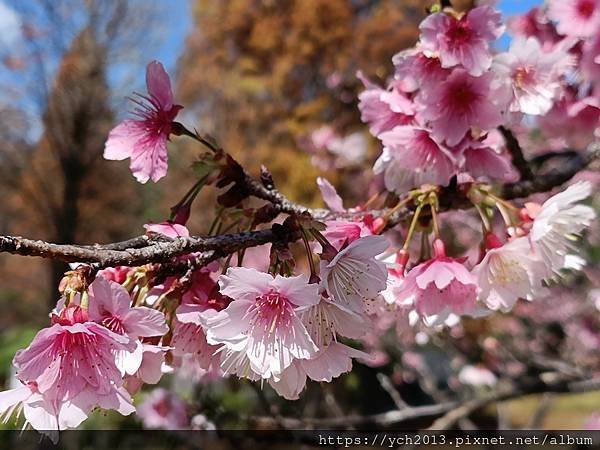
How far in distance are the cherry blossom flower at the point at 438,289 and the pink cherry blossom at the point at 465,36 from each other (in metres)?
0.29

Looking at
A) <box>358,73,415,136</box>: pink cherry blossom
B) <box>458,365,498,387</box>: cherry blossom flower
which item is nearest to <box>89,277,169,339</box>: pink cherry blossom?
<box>358,73,415,136</box>: pink cherry blossom

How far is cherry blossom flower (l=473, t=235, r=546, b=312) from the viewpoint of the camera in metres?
0.76

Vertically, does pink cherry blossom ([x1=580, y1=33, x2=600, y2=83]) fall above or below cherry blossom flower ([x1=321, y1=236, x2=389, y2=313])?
above

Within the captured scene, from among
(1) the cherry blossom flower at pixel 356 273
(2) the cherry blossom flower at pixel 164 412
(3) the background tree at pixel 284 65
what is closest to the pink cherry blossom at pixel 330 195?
(1) the cherry blossom flower at pixel 356 273

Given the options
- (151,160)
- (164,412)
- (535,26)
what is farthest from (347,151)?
(151,160)

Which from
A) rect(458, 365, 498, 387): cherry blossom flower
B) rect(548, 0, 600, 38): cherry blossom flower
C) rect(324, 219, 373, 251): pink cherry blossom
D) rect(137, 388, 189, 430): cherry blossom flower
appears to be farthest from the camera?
rect(458, 365, 498, 387): cherry blossom flower

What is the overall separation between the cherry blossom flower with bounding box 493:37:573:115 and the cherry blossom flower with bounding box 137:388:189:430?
1.45 m

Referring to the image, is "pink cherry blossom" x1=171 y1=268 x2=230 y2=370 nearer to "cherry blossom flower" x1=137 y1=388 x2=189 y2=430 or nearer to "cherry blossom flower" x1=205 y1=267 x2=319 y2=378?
"cherry blossom flower" x1=205 y1=267 x2=319 y2=378

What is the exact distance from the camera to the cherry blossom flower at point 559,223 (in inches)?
29.8

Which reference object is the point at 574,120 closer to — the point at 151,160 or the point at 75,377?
the point at 151,160

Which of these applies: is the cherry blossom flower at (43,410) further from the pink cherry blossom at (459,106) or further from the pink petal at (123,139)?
the pink cherry blossom at (459,106)

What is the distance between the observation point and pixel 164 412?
1911 millimetres

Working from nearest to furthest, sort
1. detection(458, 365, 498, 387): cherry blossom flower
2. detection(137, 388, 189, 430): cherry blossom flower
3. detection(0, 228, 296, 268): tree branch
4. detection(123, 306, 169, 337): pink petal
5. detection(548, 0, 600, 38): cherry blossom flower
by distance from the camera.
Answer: detection(0, 228, 296, 268): tree branch
detection(123, 306, 169, 337): pink petal
detection(548, 0, 600, 38): cherry blossom flower
detection(137, 388, 189, 430): cherry blossom flower
detection(458, 365, 498, 387): cherry blossom flower

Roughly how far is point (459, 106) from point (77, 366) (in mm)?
664
